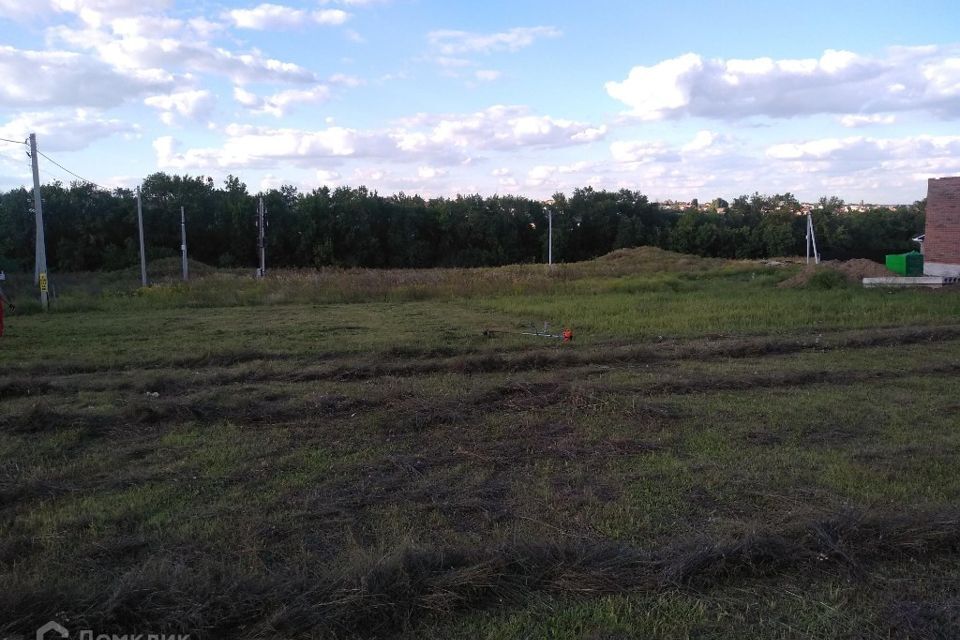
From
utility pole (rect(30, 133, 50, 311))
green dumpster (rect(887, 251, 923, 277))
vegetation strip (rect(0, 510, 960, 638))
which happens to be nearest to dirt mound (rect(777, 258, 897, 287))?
green dumpster (rect(887, 251, 923, 277))

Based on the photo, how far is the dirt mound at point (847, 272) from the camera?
27.1 m

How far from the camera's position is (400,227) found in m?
74.1

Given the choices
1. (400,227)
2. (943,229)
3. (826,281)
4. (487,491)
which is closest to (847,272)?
(943,229)

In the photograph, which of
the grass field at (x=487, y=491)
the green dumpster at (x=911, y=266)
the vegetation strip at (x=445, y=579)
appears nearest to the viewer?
the vegetation strip at (x=445, y=579)

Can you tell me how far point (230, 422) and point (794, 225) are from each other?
247ft

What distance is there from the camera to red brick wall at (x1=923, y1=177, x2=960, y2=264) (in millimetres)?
30875

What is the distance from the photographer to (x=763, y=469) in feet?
19.6

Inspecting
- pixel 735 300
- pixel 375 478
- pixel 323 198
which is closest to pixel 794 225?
pixel 323 198

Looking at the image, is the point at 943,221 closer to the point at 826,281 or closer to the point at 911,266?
the point at 911,266

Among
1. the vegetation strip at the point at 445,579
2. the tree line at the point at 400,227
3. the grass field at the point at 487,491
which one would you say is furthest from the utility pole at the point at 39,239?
the tree line at the point at 400,227

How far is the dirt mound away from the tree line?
41.6 m

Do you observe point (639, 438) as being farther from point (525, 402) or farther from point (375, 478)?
point (375, 478)

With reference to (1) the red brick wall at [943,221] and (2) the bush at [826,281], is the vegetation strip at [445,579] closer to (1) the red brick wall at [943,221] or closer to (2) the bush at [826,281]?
(2) the bush at [826,281]

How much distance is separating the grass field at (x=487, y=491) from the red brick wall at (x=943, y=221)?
2202 cm
